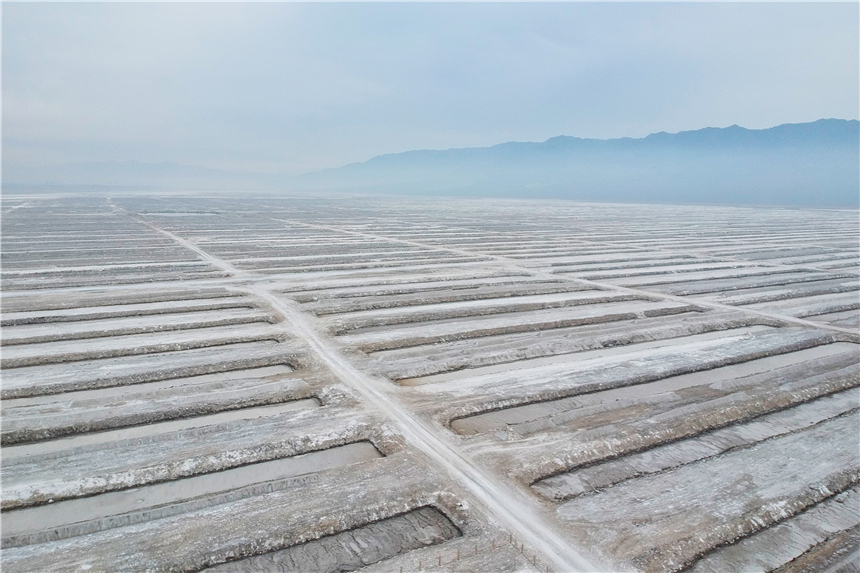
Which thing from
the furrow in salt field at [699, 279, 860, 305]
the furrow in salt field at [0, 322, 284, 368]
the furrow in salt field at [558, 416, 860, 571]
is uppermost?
the furrow in salt field at [0, 322, 284, 368]

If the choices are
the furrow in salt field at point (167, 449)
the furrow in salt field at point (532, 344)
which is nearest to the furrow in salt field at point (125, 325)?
the furrow in salt field at point (532, 344)

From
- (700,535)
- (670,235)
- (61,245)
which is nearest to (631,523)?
(700,535)

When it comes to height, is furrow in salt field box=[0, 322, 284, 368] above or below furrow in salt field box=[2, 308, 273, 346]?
below

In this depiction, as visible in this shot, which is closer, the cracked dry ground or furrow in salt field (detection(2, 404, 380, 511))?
the cracked dry ground

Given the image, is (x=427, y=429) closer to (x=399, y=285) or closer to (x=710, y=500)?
(x=710, y=500)

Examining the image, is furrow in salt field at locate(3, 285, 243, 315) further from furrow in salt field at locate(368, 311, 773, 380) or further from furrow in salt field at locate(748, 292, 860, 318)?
furrow in salt field at locate(748, 292, 860, 318)

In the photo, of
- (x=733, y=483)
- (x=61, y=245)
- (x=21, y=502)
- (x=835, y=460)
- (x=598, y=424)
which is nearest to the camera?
(x=21, y=502)

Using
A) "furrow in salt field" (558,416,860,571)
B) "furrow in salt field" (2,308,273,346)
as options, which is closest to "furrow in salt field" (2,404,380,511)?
"furrow in salt field" (558,416,860,571)

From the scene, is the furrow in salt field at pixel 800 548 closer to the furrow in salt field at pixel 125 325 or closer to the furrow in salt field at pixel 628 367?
the furrow in salt field at pixel 628 367

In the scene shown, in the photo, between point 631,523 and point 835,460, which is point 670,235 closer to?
point 835,460
